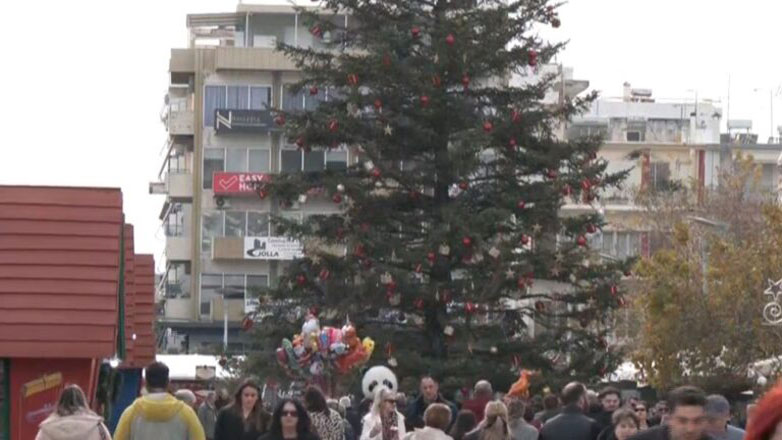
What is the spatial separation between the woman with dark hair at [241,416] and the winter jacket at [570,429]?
7.58 ft

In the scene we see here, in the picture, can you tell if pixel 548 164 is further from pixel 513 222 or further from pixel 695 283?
pixel 695 283

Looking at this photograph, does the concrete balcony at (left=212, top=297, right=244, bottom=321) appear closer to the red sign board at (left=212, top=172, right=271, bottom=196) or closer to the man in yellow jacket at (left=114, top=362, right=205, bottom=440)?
the red sign board at (left=212, top=172, right=271, bottom=196)

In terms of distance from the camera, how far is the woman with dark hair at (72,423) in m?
15.4

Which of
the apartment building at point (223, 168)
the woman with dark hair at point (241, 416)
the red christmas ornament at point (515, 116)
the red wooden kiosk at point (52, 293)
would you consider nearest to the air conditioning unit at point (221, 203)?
the apartment building at point (223, 168)

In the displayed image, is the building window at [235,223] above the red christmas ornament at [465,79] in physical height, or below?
below

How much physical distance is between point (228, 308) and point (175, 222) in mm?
Answer: 5707

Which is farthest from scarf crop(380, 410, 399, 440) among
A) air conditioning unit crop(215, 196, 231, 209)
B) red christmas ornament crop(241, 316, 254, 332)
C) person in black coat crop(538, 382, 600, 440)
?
air conditioning unit crop(215, 196, 231, 209)

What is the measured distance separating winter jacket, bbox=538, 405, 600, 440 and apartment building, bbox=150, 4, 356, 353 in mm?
67501

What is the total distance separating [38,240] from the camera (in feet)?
74.5

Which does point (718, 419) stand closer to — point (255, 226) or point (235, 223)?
point (255, 226)

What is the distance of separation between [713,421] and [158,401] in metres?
5.12

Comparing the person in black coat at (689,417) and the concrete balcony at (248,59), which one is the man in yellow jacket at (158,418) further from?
the concrete balcony at (248,59)

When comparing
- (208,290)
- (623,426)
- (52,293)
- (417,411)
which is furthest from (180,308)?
(623,426)

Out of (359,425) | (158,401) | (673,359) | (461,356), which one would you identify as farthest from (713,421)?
(673,359)
